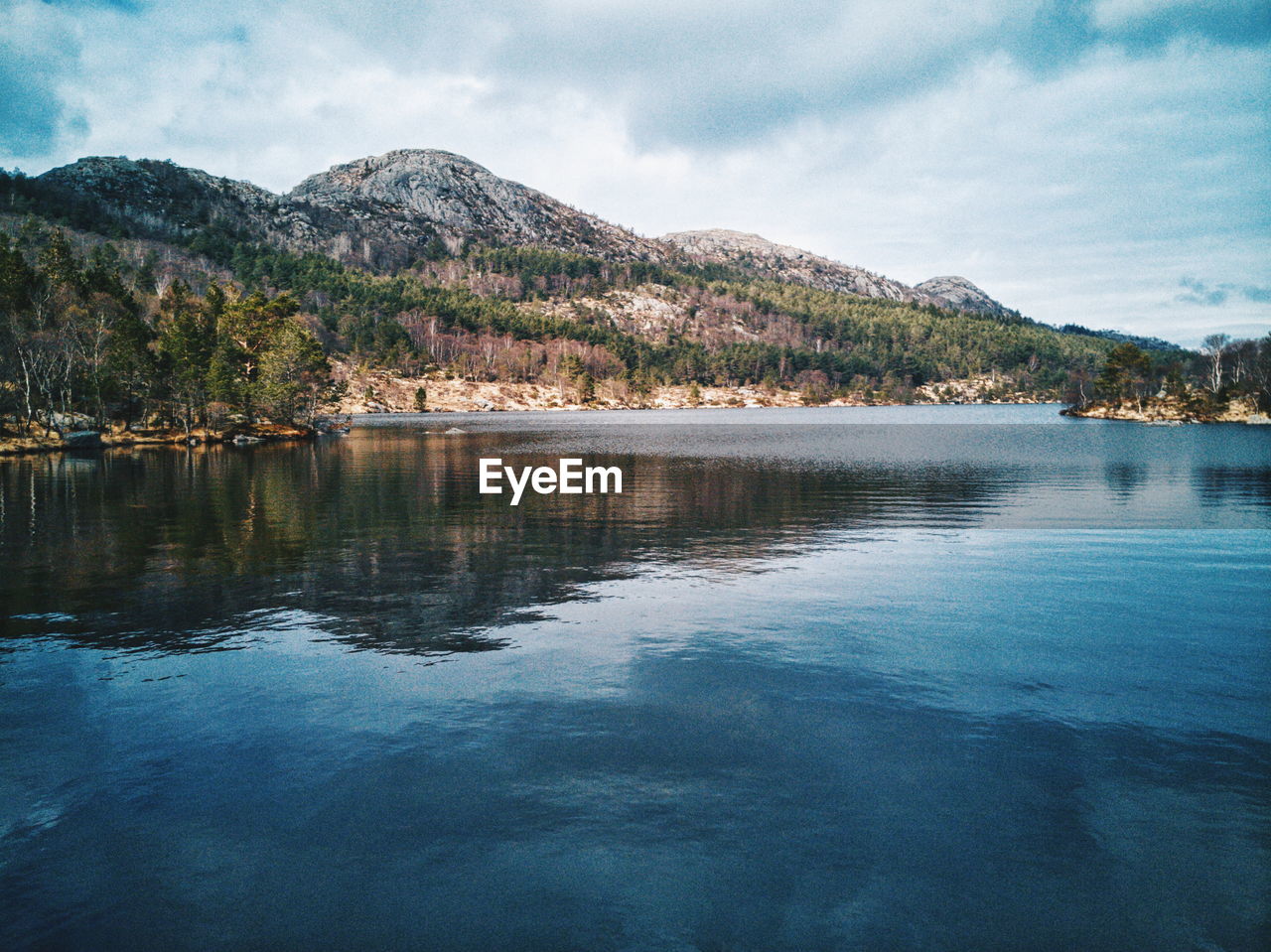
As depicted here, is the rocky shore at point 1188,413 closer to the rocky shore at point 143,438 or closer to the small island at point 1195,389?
the small island at point 1195,389

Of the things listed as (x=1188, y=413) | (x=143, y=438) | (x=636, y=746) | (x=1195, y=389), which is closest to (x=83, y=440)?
(x=143, y=438)

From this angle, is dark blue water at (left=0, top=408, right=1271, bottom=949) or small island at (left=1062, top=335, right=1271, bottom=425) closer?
dark blue water at (left=0, top=408, right=1271, bottom=949)

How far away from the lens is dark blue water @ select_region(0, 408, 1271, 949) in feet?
27.3

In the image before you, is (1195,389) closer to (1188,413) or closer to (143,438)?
(1188,413)

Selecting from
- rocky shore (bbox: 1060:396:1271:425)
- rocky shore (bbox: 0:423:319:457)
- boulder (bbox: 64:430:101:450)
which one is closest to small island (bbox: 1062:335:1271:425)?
rocky shore (bbox: 1060:396:1271:425)

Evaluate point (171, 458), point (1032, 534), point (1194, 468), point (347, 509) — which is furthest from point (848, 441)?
point (171, 458)

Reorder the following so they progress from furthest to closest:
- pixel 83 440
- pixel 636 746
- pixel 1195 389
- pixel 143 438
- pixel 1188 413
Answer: pixel 1195 389 < pixel 1188 413 < pixel 143 438 < pixel 83 440 < pixel 636 746

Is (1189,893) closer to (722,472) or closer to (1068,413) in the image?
(722,472)

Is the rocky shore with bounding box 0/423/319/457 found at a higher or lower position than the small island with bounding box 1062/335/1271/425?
lower

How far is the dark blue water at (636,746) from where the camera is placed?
328 inches

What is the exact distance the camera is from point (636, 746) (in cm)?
1220

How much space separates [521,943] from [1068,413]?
22579 cm

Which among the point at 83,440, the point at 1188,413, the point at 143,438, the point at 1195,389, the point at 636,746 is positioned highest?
the point at 1195,389

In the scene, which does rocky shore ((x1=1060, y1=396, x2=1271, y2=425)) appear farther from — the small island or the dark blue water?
the dark blue water
